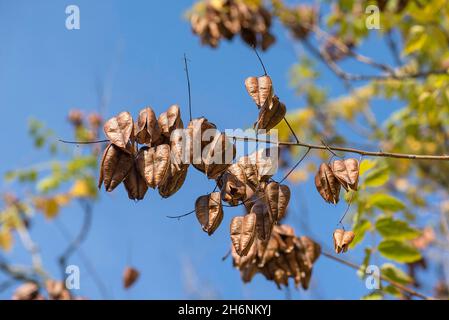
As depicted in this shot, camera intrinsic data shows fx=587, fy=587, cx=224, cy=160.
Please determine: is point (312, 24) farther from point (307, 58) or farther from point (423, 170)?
point (423, 170)

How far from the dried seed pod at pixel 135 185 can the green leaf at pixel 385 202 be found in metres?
1.83

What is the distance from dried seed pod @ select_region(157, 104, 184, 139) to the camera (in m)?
2.64

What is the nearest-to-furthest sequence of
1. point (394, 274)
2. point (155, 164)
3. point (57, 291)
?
point (155, 164), point (394, 274), point (57, 291)

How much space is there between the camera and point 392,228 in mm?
3824

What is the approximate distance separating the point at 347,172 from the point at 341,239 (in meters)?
0.32

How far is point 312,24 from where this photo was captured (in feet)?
27.5

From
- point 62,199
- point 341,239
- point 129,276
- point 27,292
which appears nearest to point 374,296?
point 341,239

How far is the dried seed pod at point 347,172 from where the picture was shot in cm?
266

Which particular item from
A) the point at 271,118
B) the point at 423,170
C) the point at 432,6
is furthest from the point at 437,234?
the point at 271,118

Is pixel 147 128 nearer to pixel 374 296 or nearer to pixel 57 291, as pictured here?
pixel 374 296

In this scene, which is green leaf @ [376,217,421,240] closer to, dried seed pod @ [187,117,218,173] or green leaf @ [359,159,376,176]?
green leaf @ [359,159,376,176]

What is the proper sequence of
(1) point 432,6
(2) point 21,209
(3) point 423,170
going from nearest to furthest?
(1) point 432,6
(3) point 423,170
(2) point 21,209
